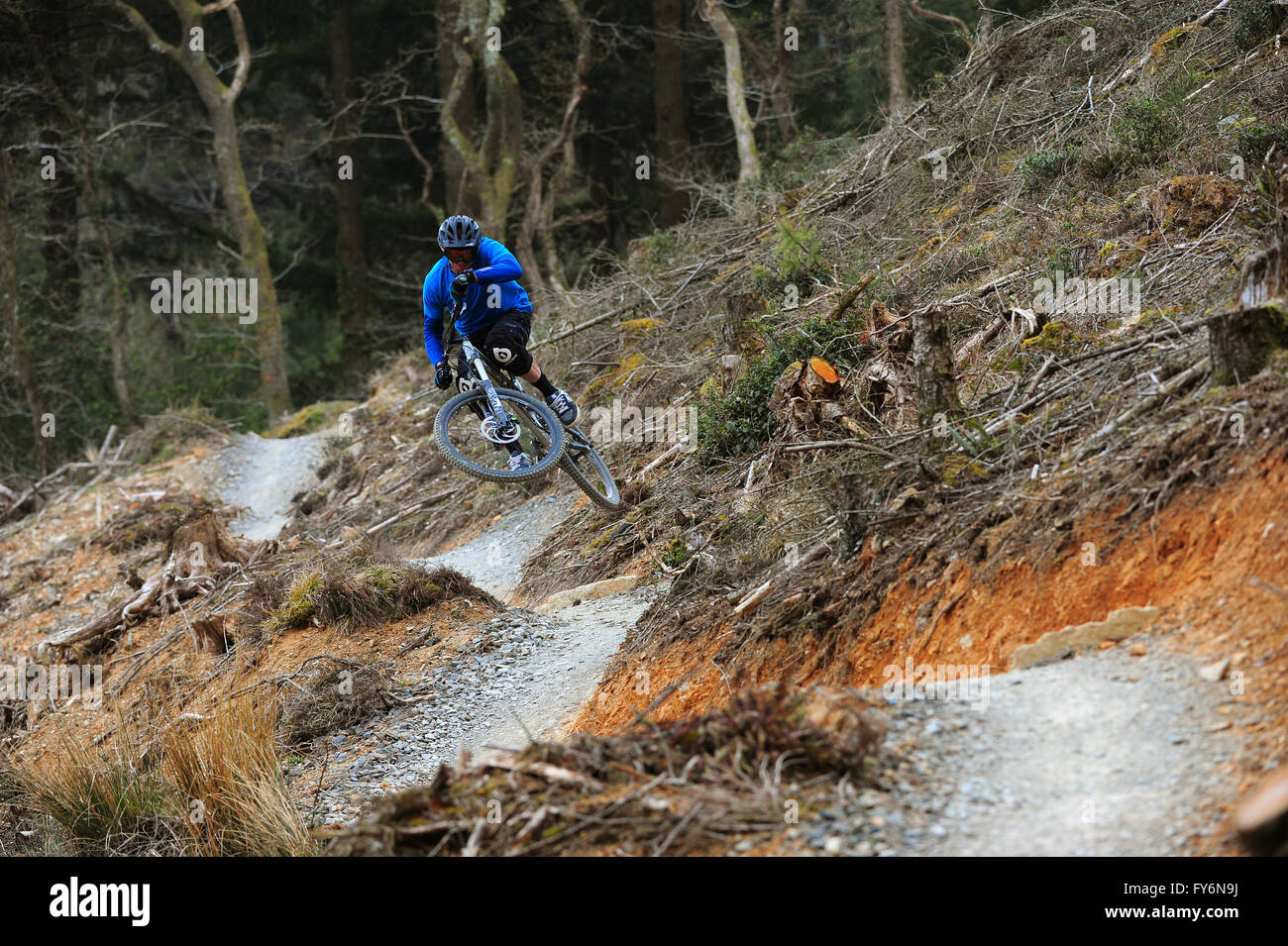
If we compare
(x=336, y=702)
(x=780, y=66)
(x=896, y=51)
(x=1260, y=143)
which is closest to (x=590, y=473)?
(x=336, y=702)

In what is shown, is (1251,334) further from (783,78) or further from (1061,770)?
(783,78)

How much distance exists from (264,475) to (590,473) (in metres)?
11.5

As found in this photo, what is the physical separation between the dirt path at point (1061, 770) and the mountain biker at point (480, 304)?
5.13 meters

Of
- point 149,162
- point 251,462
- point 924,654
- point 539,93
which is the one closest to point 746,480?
point 924,654

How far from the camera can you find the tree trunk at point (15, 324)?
23297 millimetres

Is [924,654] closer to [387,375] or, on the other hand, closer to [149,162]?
[387,375]

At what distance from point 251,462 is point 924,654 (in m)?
17.4

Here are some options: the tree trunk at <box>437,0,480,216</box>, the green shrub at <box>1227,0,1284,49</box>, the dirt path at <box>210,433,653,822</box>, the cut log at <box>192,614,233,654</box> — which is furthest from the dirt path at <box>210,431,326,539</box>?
the green shrub at <box>1227,0,1284,49</box>

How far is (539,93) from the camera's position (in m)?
27.5

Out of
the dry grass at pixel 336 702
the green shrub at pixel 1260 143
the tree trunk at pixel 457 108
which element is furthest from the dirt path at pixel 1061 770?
the tree trunk at pixel 457 108

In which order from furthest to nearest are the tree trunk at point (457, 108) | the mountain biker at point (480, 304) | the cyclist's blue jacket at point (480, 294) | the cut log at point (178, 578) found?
the tree trunk at point (457, 108)
the cut log at point (178, 578)
the cyclist's blue jacket at point (480, 294)
the mountain biker at point (480, 304)

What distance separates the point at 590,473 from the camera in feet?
34.9

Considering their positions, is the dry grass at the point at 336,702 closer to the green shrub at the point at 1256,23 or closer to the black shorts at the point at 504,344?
the black shorts at the point at 504,344
